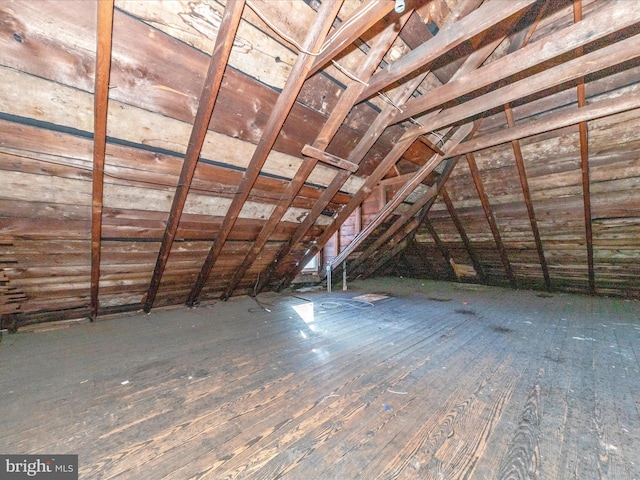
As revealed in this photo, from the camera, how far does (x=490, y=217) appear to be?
13.8 ft

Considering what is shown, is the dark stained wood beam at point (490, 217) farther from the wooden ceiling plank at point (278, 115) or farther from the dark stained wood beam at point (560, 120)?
the wooden ceiling plank at point (278, 115)

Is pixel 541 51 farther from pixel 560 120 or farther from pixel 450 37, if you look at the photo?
pixel 560 120

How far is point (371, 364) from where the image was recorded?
84.0 inches

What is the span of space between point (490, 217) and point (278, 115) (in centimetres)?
403

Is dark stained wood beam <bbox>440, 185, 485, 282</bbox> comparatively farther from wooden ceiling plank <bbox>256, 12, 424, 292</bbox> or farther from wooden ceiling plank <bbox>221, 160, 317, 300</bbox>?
wooden ceiling plank <bbox>221, 160, 317, 300</bbox>

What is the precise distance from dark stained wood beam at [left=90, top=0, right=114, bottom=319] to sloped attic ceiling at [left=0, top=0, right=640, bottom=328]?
12mm

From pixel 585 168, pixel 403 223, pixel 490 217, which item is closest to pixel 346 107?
pixel 403 223

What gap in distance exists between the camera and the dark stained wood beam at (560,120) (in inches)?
84.7

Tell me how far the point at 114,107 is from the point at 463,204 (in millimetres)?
4799

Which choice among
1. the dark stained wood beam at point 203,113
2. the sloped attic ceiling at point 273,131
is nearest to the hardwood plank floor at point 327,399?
the sloped attic ceiling at point 273,131

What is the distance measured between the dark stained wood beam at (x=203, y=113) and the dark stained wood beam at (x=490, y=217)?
3388 mm

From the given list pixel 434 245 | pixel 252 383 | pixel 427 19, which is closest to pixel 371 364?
pixel 252 383

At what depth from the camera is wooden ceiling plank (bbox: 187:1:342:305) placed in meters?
1.46

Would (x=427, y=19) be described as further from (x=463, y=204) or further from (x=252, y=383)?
(x=463, y=204)
